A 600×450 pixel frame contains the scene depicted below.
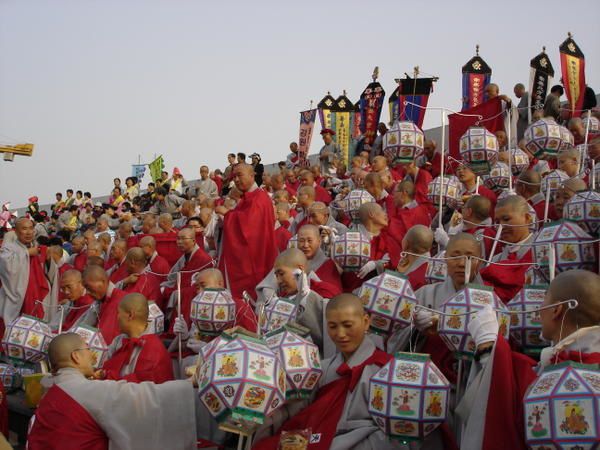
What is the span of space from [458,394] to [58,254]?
24.3 feet

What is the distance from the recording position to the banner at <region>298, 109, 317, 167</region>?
16.7 meters

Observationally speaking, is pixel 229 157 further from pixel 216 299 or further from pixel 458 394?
pixel 458 394

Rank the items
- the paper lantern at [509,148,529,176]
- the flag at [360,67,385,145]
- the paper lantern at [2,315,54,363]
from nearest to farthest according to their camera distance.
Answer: the paper lantern at [2,315,54,363]
the paper lantern at [509,148,529,176]
the flag at [360,67,385,145]

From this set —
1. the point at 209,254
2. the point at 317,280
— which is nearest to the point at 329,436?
the point at 317,280

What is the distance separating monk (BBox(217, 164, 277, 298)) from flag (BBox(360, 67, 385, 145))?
769 cm

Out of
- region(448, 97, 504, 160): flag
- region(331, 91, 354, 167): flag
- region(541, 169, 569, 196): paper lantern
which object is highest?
region(331, 91, 354, 167): flag

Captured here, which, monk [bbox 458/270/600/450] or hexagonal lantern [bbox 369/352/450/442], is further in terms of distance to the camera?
hexagonal lantern [bbox 369/352/450/442]

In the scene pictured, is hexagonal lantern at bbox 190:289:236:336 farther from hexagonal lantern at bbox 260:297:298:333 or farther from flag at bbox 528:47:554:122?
flag at bbox 528:47:554:122

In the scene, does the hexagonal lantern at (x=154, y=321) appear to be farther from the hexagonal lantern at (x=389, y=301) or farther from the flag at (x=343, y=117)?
the flag at (x=343, y=117)

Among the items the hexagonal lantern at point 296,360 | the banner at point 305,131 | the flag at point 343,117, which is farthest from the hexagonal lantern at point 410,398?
the banner at point 305,131

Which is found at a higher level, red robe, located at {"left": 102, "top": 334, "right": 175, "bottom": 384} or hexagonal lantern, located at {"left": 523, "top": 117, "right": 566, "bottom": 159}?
hexagonal lantern, located at {"left": 523, "top": 117, "right": 566, "bottom": 159}

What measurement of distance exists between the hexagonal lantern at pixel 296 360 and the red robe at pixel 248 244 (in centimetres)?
316

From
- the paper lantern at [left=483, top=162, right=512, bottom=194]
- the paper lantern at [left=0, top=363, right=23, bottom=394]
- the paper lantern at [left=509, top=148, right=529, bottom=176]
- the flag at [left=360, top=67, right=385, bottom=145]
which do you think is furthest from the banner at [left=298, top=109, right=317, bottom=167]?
the paper lantern at [left=0, top=363, right=23, bottom=394]

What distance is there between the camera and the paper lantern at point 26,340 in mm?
6223
